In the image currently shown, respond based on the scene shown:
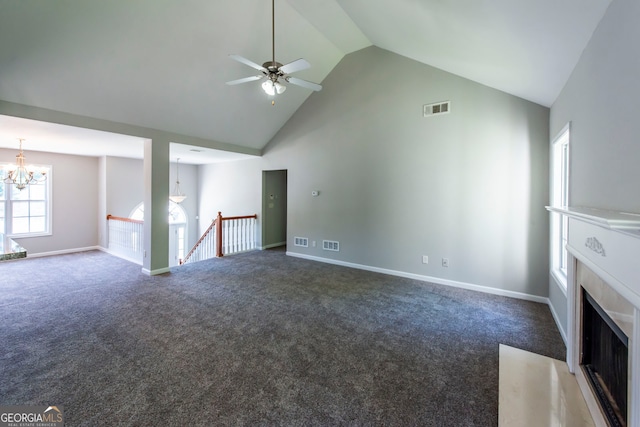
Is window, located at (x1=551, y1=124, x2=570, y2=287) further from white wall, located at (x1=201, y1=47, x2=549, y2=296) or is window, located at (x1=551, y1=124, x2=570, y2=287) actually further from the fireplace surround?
the fireplace surround

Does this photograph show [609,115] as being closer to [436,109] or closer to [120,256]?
[436,109]

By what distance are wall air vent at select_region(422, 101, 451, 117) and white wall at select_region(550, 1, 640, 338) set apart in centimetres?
195

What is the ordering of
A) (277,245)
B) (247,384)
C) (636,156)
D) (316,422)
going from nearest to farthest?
1. (636,156)
2. (316,422)
3. (247,384)
4. (277,245)

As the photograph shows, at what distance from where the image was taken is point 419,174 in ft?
15.3

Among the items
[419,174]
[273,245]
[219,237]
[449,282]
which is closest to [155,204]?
[219,237]

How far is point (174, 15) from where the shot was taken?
3.31 m

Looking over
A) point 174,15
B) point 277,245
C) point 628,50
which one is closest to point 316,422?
point 628,50

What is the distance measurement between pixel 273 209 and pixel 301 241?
166 centimetres

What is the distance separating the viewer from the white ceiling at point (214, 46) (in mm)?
2375

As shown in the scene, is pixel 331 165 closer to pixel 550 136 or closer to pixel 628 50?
pixel 550 136

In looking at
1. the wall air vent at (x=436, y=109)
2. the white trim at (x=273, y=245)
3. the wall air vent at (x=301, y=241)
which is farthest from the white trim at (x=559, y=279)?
the white trim at (x=273, y=245)

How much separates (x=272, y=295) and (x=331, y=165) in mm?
3082

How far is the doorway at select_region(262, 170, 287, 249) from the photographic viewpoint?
7254 mm

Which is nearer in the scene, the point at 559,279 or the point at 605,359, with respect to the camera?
the point at 605,359
